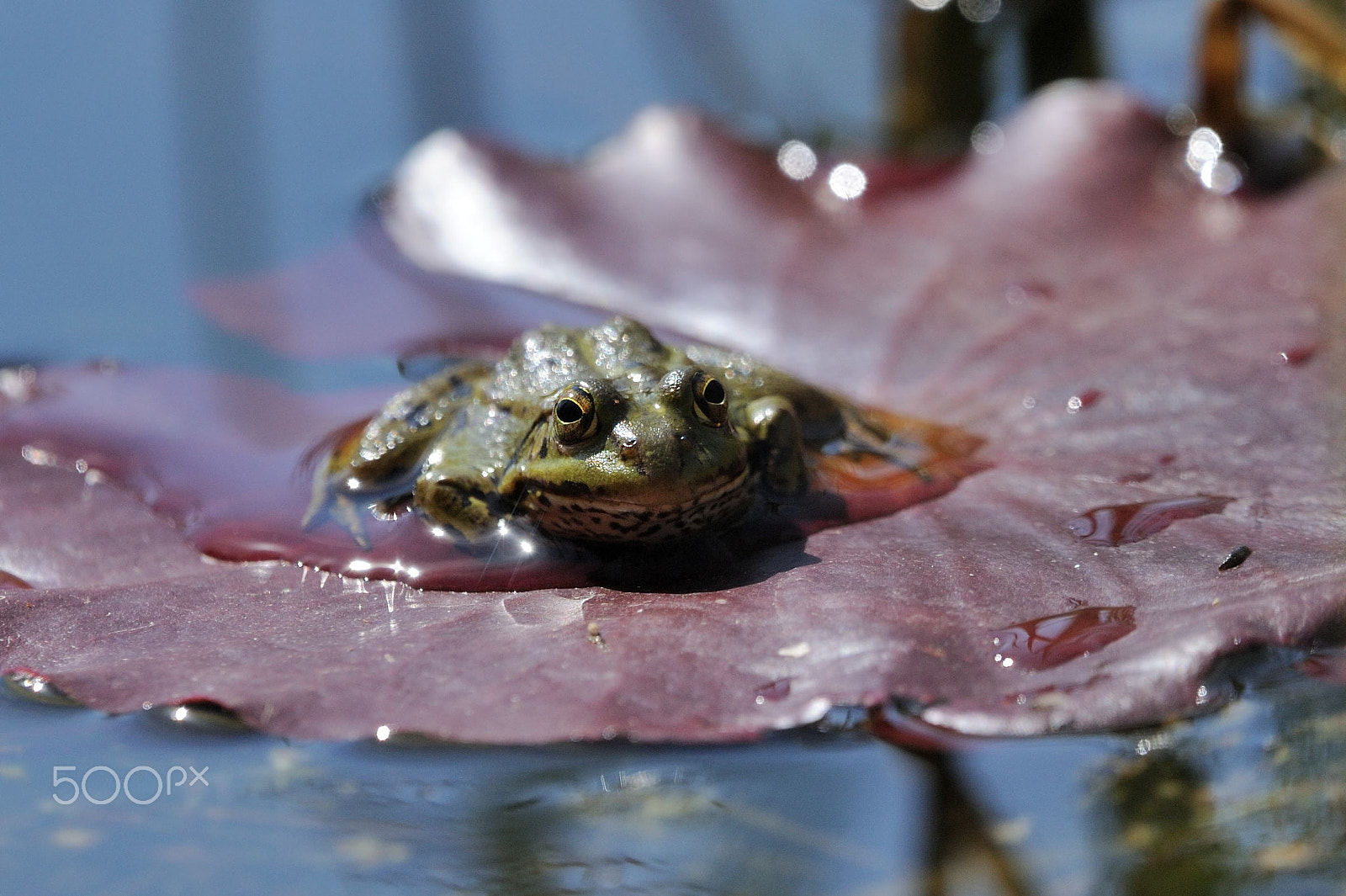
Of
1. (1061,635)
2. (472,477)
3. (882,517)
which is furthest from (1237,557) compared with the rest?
(472,477)

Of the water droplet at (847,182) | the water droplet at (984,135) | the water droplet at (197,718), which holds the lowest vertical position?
the water droplet at (197,718)

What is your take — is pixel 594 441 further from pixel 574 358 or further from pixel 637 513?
pixel 574 358

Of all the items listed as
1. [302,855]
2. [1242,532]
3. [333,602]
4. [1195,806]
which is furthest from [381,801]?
[1242,532]

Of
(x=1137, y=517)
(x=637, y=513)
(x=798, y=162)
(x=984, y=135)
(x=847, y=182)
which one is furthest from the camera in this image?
(x=984, y=135)

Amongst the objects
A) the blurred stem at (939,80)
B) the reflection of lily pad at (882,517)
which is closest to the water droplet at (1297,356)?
the reflection of lily pad at (882,517)

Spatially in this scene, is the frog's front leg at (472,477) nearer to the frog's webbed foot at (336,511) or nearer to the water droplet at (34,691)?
the frog's webbed foot at (336,511)

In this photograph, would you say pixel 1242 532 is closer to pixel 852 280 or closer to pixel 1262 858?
pixel 1262 858

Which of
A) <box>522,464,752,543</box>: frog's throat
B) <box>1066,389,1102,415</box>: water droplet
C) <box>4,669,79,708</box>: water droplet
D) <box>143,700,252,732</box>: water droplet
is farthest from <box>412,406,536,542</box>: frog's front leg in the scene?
<box>1066,389,1102,415</box>: water droplet
